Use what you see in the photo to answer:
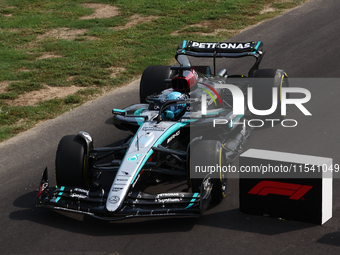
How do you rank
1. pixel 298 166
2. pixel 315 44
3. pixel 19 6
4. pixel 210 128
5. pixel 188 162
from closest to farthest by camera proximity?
pixel 298 166
pixel 188 162
pixel 210 128
pixel 315 44
pixel 19 6

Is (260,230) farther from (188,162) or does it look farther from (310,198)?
(188,162)

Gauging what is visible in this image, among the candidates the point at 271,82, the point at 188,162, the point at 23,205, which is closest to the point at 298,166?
the point at 188,162

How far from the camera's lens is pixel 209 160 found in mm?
6637

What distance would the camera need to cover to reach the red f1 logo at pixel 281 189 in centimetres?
609

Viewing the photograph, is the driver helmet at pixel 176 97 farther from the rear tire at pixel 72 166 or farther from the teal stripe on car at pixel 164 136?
the rear tire at pixel 72 166

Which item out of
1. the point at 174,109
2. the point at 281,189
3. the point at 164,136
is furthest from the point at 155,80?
the point at 281,189

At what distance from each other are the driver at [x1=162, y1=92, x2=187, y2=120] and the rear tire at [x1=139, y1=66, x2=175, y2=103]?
1.42 meters

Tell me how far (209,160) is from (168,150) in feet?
1.96

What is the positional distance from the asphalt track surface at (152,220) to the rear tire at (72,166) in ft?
1.60

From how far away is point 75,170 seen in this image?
22.7 ft

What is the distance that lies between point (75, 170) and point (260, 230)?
8.79 feet

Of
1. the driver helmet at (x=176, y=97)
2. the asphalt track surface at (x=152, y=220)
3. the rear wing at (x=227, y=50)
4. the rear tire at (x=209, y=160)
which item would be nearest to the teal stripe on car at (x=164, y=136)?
the driver helmet at (x=176, y=97)

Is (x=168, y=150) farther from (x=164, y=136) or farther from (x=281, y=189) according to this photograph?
(x=281, y=189)

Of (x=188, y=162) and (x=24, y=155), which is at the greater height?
(x=188, y=162)
